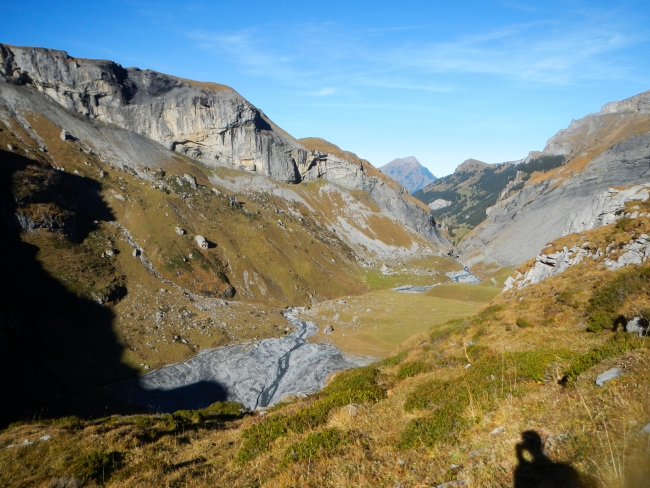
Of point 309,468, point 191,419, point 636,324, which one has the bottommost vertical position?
point 191,419

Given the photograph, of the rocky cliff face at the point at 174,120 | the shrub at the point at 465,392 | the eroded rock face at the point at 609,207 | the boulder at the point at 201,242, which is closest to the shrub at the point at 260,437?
the shrub at the point at 465,392

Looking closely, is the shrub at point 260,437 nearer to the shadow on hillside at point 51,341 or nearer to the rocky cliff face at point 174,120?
the shadow on hillside at point 51,341

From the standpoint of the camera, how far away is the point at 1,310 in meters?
40.2

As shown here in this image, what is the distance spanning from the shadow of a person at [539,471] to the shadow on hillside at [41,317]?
37.3m

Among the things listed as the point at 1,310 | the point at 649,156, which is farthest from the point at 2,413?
the point at 649,156

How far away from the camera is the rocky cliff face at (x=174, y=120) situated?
96.4 meters

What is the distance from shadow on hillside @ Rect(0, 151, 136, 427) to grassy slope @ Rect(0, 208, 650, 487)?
1002 inches

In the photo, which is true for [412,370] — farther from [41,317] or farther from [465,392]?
[41,317]

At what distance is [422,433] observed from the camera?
25.0ft

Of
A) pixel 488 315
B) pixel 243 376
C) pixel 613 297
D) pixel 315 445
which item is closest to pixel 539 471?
pixel 315 445

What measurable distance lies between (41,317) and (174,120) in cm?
9300

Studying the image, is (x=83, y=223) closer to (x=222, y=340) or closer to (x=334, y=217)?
(x=222, y=340)

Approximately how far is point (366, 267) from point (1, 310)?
81870 millimetres

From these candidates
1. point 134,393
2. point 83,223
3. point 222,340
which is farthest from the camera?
point 83,223
